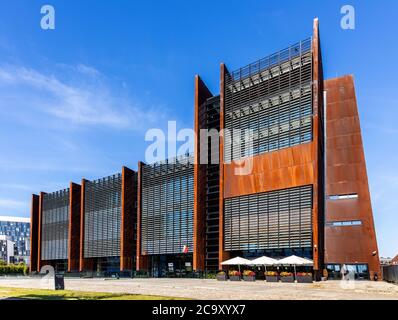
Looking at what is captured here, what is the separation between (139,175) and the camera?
5984 centimetres

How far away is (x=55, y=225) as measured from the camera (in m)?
76.3

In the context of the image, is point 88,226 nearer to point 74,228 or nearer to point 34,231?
point 74,228

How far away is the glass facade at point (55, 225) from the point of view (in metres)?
73.8

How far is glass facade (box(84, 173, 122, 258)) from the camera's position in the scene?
6344 centimetres

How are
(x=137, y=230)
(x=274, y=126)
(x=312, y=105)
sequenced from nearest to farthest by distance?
(x=312, y=105) → (x=274, y=126) → (x=137, y=230)

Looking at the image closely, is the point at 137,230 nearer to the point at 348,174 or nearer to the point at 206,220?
the point at 206,220

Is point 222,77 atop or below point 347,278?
atop

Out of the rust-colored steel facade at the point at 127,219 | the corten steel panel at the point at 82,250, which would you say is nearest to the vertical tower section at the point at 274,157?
the rust-colored steel facade at the point at 127,219

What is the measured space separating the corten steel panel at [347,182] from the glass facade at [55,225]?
44.0m

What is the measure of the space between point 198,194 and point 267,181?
9347 millimetres

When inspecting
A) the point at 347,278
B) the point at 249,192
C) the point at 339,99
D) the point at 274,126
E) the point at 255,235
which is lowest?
the point at 347,278

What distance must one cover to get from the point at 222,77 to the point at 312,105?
1238 cm
